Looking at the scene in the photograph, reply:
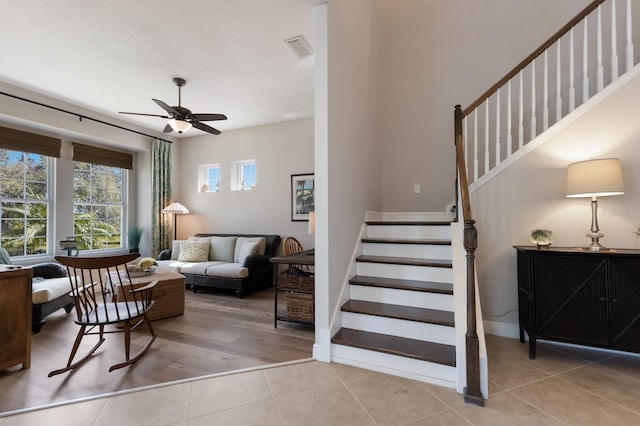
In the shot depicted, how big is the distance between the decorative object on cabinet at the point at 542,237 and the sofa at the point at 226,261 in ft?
11.5

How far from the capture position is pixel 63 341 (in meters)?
2.75

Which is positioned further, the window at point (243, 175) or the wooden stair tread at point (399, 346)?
the window at point (243, 175)

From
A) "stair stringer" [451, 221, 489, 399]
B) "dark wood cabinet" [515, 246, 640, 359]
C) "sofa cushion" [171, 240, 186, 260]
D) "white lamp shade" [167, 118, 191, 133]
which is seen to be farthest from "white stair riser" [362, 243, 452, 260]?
"sofa cushion" [171, 240, 186, 260]

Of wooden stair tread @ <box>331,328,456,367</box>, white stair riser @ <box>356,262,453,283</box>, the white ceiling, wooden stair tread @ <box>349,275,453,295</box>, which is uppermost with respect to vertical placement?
the white ceiling

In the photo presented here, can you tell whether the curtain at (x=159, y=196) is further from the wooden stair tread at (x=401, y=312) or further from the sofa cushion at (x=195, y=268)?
the wooden stair tread at (x=401, y=312)

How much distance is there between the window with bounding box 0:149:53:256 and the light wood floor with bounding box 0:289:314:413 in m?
1.65

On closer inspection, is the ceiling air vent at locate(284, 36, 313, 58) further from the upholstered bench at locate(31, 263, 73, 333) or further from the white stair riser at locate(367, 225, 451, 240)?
the upholstered bench at locate(31, 263, 73, 333)

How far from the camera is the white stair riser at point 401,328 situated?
7.07 ft

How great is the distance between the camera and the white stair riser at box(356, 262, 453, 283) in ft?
8.45

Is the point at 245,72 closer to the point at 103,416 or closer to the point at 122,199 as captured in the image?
the point at 103,416

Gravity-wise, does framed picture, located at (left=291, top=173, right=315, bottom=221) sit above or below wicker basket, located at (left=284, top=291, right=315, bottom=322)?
above

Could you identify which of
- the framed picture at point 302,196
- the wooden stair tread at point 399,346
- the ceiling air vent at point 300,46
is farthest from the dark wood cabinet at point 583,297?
the framed picture at point 302,196

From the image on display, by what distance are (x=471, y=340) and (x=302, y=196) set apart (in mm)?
3787

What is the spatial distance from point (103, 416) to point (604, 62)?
518cm
